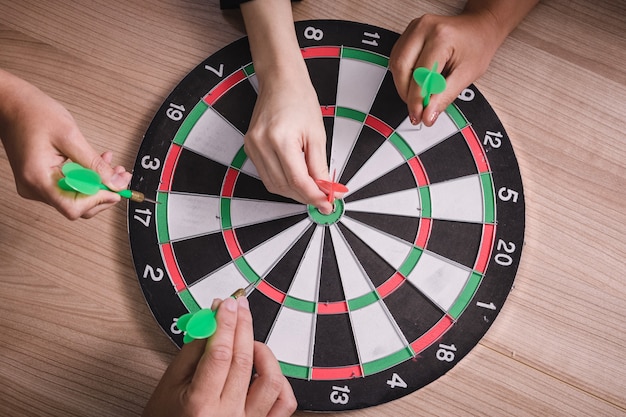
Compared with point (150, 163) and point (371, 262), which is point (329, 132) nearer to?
point (371, 262)

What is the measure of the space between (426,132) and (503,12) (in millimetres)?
354

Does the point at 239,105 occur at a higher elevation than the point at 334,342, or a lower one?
higher

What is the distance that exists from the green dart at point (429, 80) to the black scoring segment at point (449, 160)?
17cm

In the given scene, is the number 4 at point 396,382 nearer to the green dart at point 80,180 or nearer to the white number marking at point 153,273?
the white number marking at point 153,273

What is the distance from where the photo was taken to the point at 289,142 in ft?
4.05

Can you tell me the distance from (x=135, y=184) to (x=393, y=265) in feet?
2.13

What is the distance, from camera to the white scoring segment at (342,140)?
1.35 meters

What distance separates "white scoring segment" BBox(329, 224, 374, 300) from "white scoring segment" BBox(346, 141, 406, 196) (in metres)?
0.14

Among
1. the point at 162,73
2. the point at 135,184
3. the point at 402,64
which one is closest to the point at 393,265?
the point at 402,64

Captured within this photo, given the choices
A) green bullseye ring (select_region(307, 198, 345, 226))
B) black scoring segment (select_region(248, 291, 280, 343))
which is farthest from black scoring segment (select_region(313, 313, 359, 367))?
green bullseye ring (select_region(307, 198, 345, 226))

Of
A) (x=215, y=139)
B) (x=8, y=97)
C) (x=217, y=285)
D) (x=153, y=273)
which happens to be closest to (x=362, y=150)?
(x=215, y=139)

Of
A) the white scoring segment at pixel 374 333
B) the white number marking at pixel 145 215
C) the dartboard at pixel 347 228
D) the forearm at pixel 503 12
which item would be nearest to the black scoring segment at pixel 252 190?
the dartboard at pixel 347 228

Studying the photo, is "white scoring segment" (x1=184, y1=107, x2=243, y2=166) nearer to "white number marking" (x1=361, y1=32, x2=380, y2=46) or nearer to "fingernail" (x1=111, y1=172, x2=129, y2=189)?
"fingernail" (x1=111, y1=172, x2=129, y2=189)

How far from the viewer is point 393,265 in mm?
1281
